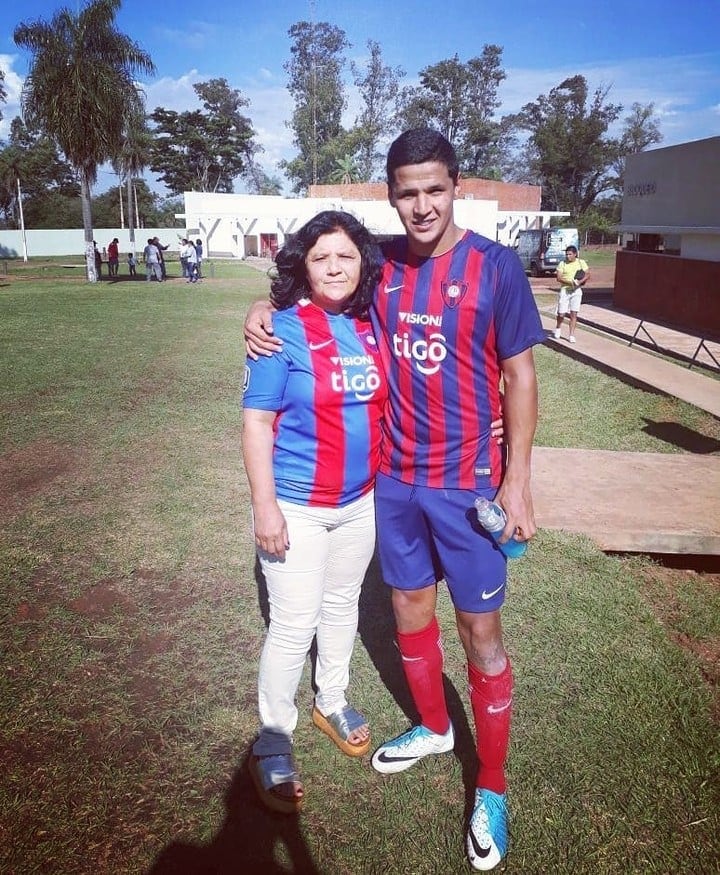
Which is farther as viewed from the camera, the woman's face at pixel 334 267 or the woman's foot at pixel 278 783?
the woman's foot at pixel 278 783

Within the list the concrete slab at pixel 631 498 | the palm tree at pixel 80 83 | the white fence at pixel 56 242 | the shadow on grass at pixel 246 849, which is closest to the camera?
the shadow on grass at pixel 246 849

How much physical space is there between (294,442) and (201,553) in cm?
217

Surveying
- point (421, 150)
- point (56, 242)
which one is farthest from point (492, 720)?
point (56, 242)

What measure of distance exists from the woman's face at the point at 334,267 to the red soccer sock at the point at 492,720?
1.31 m

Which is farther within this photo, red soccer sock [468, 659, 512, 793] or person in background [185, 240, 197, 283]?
person in background [185, 240, 197, 283]

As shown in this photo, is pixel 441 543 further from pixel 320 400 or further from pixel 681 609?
pixel 681 609

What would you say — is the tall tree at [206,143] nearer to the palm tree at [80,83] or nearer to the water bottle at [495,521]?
the palm tree at [80,83]

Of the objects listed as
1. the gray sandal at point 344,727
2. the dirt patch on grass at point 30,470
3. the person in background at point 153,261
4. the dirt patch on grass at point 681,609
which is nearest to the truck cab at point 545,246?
the person in background at point 153,261

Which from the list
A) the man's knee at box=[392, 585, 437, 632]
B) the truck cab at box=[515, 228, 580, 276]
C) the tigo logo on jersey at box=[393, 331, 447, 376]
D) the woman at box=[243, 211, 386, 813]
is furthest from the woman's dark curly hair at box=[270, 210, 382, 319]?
the truck cab at box=[515, 228, 580, 276]

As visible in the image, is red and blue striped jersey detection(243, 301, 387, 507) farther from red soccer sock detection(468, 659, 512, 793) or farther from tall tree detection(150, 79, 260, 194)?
tall tree detection(150, 79, 260, 194)

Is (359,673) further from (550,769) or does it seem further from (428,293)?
(428,293)

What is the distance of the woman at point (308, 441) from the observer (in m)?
2.14

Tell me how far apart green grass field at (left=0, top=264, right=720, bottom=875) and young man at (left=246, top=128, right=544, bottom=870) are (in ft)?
1.13

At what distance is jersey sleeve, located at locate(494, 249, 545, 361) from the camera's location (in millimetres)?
2002
